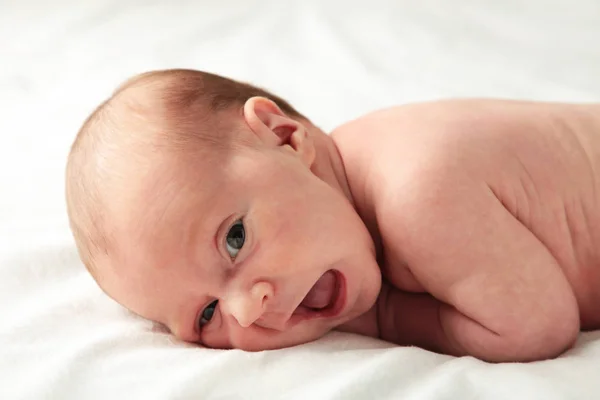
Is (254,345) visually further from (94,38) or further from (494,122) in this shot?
(94,38)

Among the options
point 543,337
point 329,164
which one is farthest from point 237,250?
point 543,337

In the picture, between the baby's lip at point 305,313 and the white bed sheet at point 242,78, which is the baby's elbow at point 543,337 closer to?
the white bed sheet at point 242,78

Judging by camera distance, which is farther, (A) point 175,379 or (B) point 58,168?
(B) point 58,168

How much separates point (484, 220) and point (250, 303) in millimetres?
297

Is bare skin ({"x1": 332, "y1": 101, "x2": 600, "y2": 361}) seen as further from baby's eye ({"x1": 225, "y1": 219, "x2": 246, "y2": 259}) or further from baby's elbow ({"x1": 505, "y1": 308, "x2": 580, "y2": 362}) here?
baby's eye ({"x1": 225, "y1": 219, "x2": 246, "y2": 259})

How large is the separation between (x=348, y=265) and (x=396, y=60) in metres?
0.99

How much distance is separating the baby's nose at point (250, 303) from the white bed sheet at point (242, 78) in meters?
0.05

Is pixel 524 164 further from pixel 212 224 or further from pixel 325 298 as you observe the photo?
pixel 212 224

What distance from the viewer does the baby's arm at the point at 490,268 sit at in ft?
2.88

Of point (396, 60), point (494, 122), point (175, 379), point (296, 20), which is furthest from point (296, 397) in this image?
point (296, 20)

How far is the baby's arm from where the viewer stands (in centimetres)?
88

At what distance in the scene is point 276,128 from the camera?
1002 mm

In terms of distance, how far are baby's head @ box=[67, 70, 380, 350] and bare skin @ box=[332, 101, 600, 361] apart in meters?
0.08

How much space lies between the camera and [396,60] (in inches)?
70.9
